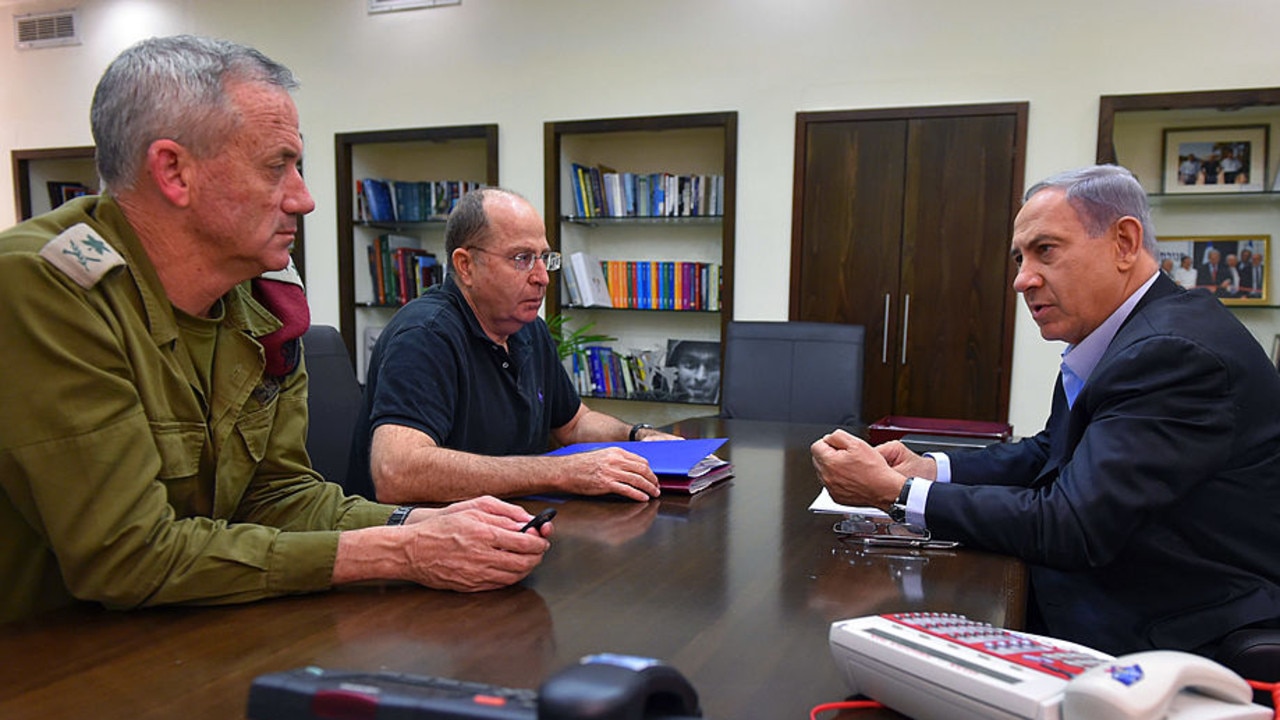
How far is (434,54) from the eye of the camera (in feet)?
15.8

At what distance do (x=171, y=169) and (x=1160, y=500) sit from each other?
146cm

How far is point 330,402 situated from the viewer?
221 cm

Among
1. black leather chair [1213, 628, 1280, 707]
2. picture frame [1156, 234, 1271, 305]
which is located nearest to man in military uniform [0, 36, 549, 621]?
black leather chair [1213, 628, 1280, 707]

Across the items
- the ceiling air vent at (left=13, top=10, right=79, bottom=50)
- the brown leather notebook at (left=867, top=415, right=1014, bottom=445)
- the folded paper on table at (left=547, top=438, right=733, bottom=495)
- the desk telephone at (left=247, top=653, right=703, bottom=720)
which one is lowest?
the brown leather notebook at (left=867, top=415, right=1014, bottom=445)

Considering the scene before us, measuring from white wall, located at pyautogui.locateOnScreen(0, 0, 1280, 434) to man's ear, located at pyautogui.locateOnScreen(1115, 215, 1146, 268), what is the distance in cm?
258

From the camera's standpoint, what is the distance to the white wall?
12.3 ft

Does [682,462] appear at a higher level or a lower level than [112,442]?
lower

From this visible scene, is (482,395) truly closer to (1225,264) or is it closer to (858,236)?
(858,236)

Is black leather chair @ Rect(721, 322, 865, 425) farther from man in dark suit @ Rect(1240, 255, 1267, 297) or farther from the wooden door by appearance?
man in dark suit @ Rect(1240, 255, 1267, 297)

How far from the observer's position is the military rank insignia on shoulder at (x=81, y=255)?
3.20 ft

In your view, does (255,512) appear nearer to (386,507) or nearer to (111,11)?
(386,507)

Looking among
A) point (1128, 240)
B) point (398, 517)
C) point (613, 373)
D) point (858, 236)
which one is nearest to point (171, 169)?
point (398, 517)

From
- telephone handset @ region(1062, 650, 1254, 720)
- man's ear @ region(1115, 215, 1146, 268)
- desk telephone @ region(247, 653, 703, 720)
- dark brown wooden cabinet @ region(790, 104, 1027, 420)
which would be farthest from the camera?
dark brown wooden cabinet @ region(790, 104, 1027, 420)

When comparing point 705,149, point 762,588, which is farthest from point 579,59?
point 762,588
